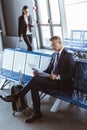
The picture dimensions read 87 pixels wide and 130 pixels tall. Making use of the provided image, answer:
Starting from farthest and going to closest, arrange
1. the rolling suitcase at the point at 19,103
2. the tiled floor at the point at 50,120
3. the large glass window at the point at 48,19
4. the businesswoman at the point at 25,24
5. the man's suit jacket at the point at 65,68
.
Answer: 1. the large glass window at the point at 48,19
2. the businesswoman at the point at 25,24
3. the rolling suitcase at the point at 19,103
4. the man's suit jacket at the point at 65,68
5. the tiled floor at the point at 50,120

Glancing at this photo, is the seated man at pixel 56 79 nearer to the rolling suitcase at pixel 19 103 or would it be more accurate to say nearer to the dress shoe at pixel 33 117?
the dress shoe at pixel 33 117

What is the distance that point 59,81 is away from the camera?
400 centimetres

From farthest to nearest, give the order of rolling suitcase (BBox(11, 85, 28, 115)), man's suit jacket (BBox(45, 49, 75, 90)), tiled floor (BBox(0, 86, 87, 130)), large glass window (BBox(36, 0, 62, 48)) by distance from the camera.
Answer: large glass window (BBox(36, 0, 62, 48)) → rolling suitcase (BBox(11, 85, 28, 115)) → man's suit jacket (BBox(45, 49, 75, 90)) → tiled floor (BBox(0, 86, 87, 130))

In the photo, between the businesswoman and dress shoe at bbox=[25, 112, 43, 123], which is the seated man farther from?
the businesswoman

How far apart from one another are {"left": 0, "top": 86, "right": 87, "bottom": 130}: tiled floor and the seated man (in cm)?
16

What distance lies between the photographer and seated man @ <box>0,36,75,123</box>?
3960 mm

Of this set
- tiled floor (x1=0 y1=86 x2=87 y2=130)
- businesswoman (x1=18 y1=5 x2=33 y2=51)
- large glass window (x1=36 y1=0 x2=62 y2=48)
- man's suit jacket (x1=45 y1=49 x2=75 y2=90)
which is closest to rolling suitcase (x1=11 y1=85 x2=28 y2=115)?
tiled floor (x1=0 y1=86 x2=87 y2=130)

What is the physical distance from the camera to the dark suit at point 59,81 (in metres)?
3.96

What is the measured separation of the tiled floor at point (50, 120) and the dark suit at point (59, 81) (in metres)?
0.25

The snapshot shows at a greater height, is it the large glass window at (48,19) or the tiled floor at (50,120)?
→ the large glass window at (48,19)

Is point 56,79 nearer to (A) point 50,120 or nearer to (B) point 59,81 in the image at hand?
(B) point 59,81

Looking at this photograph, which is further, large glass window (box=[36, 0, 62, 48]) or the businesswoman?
large glass window (box=[36, 0, 62, 48])

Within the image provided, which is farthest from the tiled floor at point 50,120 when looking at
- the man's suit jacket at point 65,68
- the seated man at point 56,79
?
the man's suit jacket at point 65,68

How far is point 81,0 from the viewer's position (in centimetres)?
891
